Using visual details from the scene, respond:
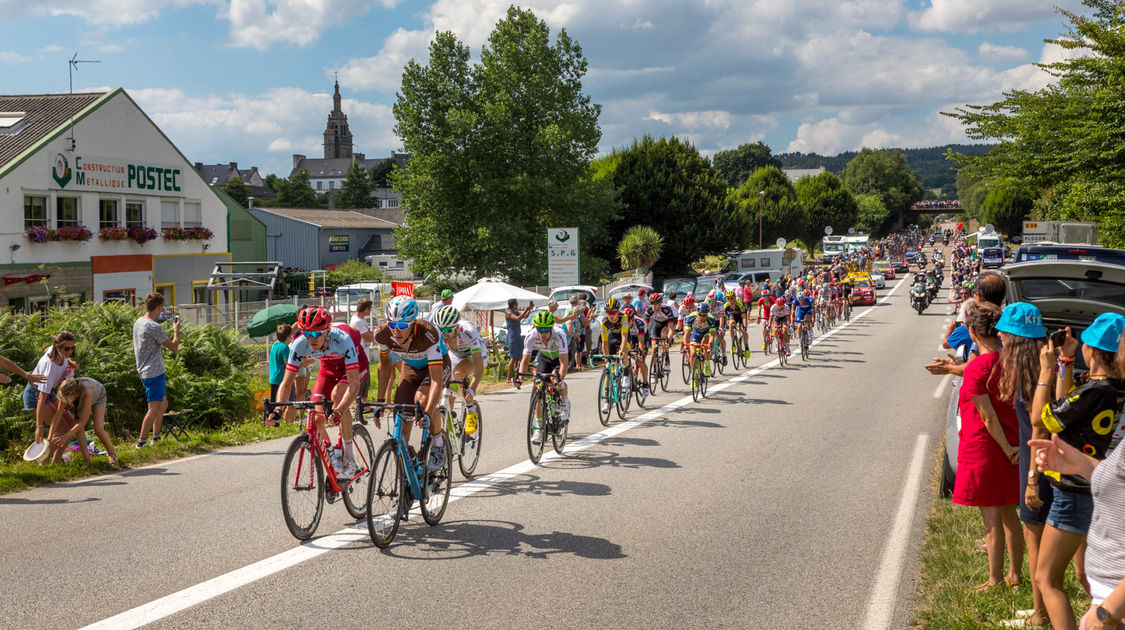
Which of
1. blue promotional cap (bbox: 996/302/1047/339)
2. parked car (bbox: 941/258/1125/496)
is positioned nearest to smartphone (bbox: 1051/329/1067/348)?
blue promotional cap (bbox: 996/302/1047/339)

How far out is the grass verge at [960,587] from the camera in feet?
17.6

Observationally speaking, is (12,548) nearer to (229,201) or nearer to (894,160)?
(229,201)

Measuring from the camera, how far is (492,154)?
43469mm

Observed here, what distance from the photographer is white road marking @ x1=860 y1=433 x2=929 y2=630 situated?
5.58m

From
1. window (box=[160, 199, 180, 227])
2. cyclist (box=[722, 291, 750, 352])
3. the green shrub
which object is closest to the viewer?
the green shrub

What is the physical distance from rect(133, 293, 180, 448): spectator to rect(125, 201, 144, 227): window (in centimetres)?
2534

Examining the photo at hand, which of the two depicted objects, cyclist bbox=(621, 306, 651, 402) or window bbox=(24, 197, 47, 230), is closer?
cyclist bbox=(621, 306, 651, 402)

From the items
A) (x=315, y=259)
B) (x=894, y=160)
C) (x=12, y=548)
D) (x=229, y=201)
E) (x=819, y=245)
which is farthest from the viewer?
(x=894, y=160)

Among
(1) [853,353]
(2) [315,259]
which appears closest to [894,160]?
(2) [315,259]

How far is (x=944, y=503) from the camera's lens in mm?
8281

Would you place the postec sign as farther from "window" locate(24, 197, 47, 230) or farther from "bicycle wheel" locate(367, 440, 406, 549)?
"bicycle wheel" locate(367, 440, 406, 549)

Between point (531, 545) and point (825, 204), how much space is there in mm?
116111

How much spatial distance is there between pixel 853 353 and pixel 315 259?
185 ft

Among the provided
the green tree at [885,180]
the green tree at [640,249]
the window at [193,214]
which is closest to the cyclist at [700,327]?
the window at [193,214]
